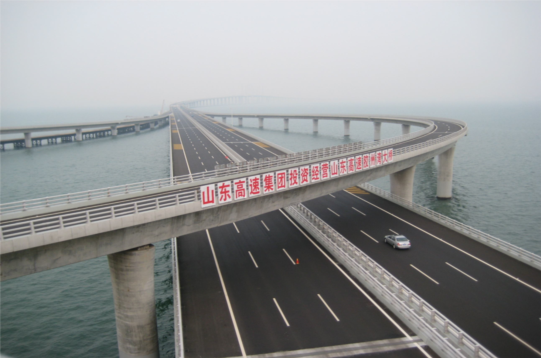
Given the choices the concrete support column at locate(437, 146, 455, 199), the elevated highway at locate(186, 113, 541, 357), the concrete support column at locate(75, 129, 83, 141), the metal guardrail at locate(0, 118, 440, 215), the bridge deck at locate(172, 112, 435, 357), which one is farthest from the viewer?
the concrete support column at locate(75, 129, 83, 141)

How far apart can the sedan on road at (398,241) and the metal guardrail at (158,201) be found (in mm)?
11846

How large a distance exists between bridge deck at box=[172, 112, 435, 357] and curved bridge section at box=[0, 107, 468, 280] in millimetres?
4241

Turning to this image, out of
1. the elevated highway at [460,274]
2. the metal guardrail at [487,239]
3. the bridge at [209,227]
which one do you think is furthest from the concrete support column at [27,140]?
the metal guardrail at [487,239]

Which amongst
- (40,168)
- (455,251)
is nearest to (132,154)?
(40,168)

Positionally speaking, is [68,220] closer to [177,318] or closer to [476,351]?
[177,318]

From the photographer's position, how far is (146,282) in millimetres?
23078

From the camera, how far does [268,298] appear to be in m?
25.0

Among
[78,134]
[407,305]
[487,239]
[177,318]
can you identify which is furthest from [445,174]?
[78,134]

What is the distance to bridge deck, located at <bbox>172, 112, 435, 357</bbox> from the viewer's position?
20625 millimetres

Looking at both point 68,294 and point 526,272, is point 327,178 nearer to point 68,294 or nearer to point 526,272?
point 526,272

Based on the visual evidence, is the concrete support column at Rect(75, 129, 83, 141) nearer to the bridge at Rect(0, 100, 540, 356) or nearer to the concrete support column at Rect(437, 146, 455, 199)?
the bridge at Rect(0, 100, 540, 356)

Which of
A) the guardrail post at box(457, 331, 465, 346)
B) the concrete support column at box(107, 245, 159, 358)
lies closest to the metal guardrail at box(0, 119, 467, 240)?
the concrete support column at box(107, 245, 159, 358)

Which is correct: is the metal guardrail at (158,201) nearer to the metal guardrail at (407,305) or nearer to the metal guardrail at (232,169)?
the metal guardrail at (232,169)

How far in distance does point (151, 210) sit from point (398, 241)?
70.0 ft
